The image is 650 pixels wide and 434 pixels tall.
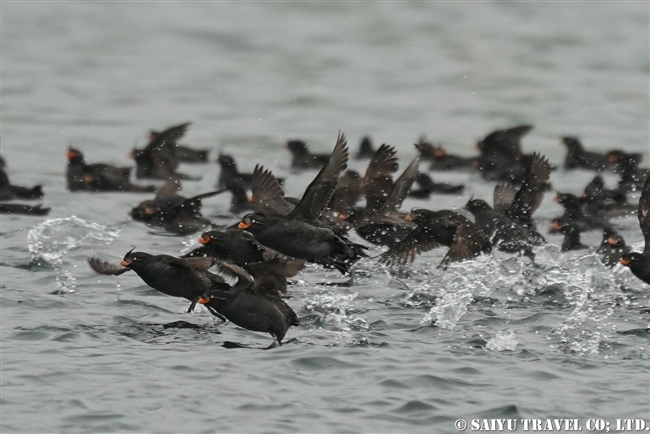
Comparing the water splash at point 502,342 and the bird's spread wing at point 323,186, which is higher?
the bird's spread wing at point 323,186

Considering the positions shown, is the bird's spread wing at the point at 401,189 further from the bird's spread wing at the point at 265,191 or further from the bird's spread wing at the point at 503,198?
the bird's spread wing at the point at 265,191

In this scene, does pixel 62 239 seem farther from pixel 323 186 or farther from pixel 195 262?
pixel 323 186

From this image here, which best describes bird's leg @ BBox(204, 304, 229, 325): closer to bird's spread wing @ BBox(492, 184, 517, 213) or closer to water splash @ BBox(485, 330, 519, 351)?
water splash @ BBox(485, 330, 519, 351)

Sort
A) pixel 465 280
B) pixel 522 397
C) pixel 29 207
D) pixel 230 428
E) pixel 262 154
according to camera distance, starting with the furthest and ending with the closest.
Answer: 1. pixel 262 154
2. pixel 29 207
3. pixel 465 280
4. pixel 522 397
5. pixel 230 428

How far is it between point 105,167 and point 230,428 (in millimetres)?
9903

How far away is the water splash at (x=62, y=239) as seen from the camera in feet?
38.8

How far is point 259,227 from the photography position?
1014cm

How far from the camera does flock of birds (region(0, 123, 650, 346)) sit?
10.0 m

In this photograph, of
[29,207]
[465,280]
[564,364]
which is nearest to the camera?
[564,364]

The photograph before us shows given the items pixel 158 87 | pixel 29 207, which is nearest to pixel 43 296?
pixel 29 207

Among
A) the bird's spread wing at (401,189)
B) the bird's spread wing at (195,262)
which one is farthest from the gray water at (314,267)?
the bird's spread wing at (401,189)

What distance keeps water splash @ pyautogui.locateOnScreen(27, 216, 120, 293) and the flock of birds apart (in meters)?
0.56

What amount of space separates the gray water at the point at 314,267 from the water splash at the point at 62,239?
0.13ft

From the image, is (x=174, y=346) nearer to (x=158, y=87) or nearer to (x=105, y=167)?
(x=105, y=167)
